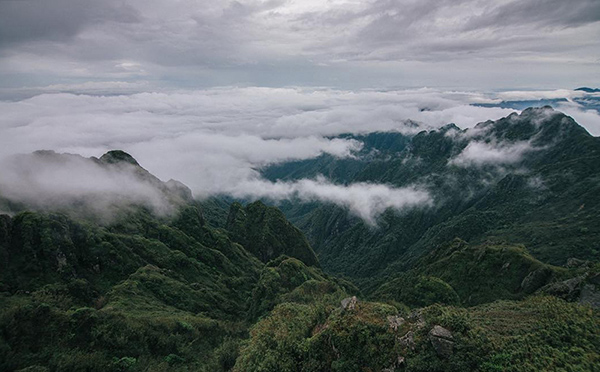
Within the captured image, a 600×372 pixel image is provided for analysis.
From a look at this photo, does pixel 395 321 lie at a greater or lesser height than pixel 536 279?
greater

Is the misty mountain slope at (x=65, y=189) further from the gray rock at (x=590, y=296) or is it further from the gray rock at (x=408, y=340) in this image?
the gray rock at (x=590, y=296)

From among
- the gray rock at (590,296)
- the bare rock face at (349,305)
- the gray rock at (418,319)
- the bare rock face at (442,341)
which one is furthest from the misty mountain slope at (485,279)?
the bare rock face at (442,341)

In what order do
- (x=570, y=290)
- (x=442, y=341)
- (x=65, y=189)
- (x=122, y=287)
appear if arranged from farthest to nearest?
(x=65, y=189)
(x=122, y=287)
(x=570, y=290)
(x=442, y=341)

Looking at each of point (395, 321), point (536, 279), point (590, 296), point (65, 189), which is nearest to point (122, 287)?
Result: point (65, 189)

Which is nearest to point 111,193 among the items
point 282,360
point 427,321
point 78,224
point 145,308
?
point 78,224

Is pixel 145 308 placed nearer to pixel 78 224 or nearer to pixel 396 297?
pixel 78 224

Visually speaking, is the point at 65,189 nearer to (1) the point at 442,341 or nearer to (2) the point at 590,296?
(1) the point at 442,341

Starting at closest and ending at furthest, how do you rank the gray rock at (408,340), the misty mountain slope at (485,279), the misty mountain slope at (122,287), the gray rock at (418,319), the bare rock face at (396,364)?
1. the bare rock face at (396,364)
2. the gray rock at (408,340)
3. the gray rock at (418,319)
4. the misty mountain slope at (122,287)
5. the misty mountain slope at (485,279)

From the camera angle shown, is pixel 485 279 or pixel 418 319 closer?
pixel 418 319
